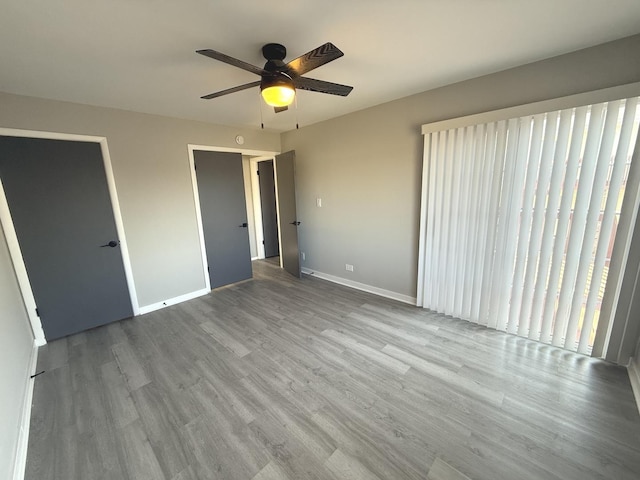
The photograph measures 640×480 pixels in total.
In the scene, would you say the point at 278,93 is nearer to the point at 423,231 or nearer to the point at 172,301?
the point at 423,231

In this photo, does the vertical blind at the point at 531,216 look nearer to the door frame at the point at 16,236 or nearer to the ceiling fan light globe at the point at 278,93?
the ceiling fan light globe at the point at 278,93

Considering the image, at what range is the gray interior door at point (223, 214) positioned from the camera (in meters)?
3.70

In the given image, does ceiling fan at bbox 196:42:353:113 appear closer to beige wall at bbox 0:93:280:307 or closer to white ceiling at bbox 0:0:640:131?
white ceiling at bbox 0:0:640:131

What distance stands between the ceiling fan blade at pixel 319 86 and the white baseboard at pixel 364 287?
2.54 metres

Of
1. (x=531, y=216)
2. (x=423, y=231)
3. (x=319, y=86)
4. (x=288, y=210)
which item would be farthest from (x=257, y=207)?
(x=531, y=216)

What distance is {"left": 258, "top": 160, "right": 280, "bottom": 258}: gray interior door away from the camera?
5418 millimetres

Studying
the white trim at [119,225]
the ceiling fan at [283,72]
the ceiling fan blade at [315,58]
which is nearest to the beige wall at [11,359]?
the white trim at [119,225]

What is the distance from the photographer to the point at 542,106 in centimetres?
204

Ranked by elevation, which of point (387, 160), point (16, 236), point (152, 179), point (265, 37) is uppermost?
point (265, 37)

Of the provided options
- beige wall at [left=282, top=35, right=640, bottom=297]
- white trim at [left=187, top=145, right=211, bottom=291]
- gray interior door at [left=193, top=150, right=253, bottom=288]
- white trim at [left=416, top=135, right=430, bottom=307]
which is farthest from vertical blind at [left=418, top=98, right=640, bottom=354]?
white trim at [left=187, top=145, right=211, bottom=291]

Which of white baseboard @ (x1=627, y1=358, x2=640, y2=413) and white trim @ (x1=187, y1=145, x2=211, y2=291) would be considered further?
white trim @ (x1=187, y1=145, x2=211, y2=291)

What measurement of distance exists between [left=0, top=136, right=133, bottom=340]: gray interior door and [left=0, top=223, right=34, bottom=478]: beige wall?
0.68 feet

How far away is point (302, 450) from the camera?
146cm

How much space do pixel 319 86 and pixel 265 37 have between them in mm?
457
